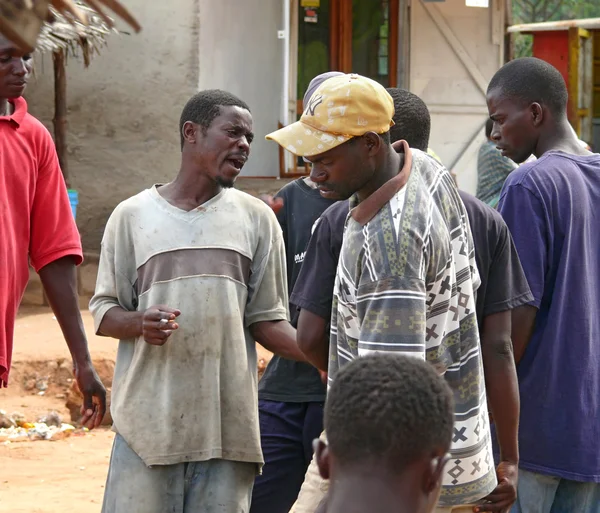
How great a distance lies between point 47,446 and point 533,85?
5.61m

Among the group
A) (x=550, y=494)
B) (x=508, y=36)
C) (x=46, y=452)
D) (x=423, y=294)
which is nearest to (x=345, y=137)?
(x=423, y=294)

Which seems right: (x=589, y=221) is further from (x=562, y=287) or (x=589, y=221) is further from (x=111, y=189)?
(x=111, y=189)

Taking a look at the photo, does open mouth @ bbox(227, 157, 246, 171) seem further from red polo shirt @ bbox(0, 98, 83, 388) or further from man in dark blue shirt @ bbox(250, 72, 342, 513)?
red polo shirt @ bbox(0, 98, 83, 388)

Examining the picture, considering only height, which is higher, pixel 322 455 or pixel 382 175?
pixel 382 175

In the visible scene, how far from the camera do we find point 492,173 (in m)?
→ 6.34

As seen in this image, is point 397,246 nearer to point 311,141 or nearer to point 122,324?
point 311,141

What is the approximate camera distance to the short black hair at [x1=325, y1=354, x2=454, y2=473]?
2.09m

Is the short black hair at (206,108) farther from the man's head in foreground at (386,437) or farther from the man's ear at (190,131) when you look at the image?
the man's head in foreground at (386,437)

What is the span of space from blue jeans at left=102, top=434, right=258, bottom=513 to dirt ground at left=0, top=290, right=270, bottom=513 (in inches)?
114

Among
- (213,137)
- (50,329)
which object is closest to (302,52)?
(50,329)

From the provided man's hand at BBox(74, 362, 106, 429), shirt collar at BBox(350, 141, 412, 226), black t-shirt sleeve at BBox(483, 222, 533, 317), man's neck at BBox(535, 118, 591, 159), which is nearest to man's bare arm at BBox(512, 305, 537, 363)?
black t-shirt sleeve at BBox(483, 222, 533, 317)

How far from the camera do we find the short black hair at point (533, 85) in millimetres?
3793

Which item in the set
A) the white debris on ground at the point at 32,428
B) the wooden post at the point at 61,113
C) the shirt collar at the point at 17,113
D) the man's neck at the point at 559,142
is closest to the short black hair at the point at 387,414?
the man's neck at the point at 559,142

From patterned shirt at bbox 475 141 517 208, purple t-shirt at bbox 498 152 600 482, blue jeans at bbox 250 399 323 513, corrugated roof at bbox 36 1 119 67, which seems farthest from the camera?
corrugated roof at bbox 36 1 119 67
